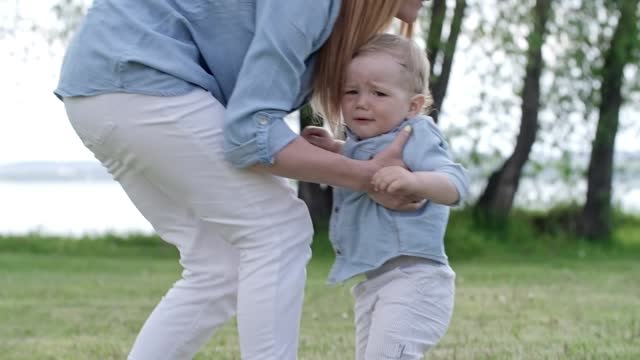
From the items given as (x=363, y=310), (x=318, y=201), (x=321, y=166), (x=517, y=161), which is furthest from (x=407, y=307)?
(x=517, y=161)

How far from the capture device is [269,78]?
328 centimetres

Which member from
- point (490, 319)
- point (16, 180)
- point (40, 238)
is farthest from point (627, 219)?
point (16, 180)

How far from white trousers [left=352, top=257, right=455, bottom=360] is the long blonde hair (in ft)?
1.67

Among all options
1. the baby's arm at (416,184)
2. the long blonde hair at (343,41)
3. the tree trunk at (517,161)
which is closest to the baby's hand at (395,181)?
the baby's arm at (416,184)

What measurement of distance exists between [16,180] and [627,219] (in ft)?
91.0

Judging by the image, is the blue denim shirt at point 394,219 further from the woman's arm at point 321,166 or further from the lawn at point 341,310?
the lawn at point 341,310

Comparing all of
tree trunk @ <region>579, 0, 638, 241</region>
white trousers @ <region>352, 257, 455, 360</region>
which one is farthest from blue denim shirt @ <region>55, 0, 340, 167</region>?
tree trunk @ <region>579, 0, 638, 241</region>

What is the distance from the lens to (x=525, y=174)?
1764 centimetres

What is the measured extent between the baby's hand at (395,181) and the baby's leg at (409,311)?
311 millimetres

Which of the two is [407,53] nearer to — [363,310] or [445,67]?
[363,310]

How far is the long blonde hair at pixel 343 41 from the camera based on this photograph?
347 centimetres

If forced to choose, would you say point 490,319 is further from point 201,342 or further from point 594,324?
point 201,342

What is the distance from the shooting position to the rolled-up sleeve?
3.26 metres

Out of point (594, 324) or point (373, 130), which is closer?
point (373, 130)
